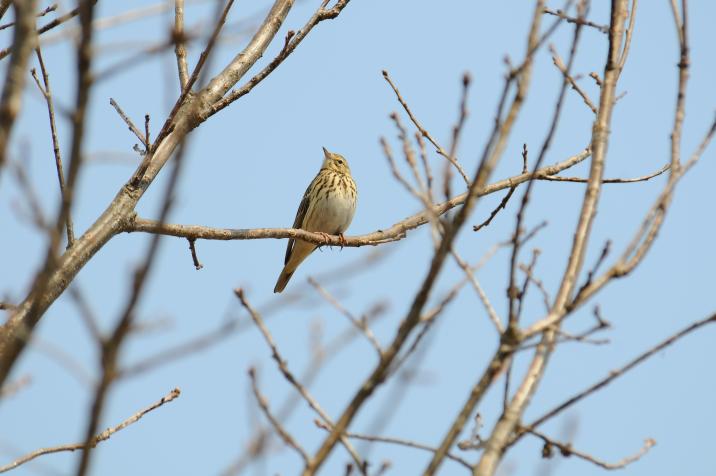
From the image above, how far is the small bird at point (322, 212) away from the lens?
37.4ft

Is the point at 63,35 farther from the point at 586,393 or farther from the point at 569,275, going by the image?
the point at 586,393

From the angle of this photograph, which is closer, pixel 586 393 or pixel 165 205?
pixel 165 205

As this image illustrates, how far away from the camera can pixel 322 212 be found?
1145 centimetres

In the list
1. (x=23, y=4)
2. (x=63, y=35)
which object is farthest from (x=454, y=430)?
(x=63, y=35)

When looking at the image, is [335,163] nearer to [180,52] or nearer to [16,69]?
[180,52]

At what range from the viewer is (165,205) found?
1.64 meters

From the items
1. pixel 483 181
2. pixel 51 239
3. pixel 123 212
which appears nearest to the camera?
pixel 51 239

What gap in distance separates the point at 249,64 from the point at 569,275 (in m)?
3.25

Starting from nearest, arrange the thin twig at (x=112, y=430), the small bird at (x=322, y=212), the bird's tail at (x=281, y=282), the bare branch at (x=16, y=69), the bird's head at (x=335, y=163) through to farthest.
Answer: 1. the bare branch at (x=16, y=69)
2. the thin twig at (x=112, y=430)
3. the small bird at (x=322, y=212)
4. the bird's tail at (x=281, y=282)
5. the bird's head at (x=335, y=163)

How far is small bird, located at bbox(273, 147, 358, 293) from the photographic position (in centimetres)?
1140

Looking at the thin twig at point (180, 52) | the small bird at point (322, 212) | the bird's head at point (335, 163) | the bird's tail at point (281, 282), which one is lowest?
the thin twig at point (180, 52)

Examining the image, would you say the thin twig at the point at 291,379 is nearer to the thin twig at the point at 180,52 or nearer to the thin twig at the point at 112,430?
the thin twig at the point at 112,430

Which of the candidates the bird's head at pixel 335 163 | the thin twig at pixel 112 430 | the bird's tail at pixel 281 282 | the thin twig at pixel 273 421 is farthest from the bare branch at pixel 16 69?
the bird's head at pixel 335 163

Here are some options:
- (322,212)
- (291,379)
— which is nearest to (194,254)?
(291,379)
